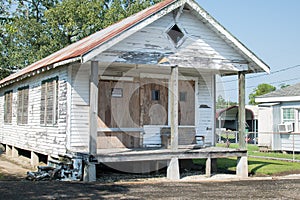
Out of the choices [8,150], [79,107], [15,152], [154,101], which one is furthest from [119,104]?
[8,150]

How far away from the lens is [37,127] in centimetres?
1580

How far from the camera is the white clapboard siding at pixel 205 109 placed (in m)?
15.8

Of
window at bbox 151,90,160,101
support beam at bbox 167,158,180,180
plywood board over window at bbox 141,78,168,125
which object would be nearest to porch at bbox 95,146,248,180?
support beam at bbox 167,158,180,180

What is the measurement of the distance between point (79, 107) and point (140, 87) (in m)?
2.44

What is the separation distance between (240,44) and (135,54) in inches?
137

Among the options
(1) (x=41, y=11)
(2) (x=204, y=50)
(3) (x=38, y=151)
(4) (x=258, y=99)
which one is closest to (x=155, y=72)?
(2) (x=204, y=50)

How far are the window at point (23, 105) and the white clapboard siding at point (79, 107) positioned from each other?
4962mm

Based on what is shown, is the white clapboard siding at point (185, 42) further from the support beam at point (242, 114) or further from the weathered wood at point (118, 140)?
the weathered wood at point (118, 140)

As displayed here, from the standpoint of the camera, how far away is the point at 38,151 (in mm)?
15727

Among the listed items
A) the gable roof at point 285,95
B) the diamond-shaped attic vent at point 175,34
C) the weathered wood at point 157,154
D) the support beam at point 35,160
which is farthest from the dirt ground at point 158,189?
the gable roof at point 285,95

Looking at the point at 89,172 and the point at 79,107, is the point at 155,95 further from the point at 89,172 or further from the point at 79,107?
the point at 89,172

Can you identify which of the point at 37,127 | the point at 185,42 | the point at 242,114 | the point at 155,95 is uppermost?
the point at 185,42

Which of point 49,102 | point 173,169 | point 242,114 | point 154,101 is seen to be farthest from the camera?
point 154,101

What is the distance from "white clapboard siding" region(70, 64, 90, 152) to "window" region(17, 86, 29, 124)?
4962mm
